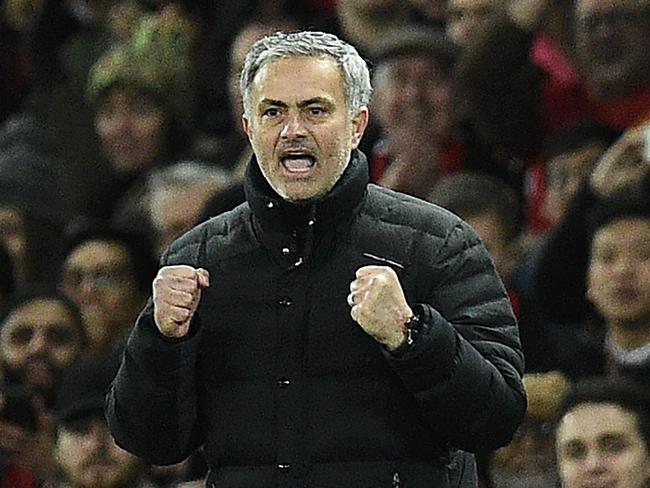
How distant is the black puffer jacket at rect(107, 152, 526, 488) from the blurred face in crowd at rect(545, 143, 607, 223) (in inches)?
108

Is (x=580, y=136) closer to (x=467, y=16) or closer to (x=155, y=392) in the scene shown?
(x=467, y=16)

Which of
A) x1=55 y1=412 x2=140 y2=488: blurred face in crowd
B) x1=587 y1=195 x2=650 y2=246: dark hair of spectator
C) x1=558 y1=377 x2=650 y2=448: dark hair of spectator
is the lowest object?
x1=55 y1=412 x2=140 y2=488: blurred face in crowd

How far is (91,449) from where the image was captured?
6992mm

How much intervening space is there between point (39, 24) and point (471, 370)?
6.40 meters

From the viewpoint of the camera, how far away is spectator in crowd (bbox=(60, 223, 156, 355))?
26.0 feet

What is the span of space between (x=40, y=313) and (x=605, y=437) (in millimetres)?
2612

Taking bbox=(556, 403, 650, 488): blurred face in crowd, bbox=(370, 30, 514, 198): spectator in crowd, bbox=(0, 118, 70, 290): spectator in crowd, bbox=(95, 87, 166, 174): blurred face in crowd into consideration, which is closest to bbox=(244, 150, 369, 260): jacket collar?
bbox=(556, 403, 650, 488): blurred face in crowd

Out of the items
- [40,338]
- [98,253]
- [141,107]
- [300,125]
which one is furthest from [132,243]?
[300,125]

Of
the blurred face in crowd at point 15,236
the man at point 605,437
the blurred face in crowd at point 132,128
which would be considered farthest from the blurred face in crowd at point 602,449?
the blurred face in crowd at point 15,236

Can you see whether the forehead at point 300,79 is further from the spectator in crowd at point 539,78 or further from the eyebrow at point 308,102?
the spectator in crowd at point 539,78

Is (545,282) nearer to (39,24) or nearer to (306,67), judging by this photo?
(306,67)

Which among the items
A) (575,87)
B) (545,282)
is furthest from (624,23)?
(545,282)

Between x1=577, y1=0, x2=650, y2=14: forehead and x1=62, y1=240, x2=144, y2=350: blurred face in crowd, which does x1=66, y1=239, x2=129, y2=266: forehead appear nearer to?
x1=62, y1=240, x2=144, y2=350: blurred face in crowd

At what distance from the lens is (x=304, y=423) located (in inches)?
162
